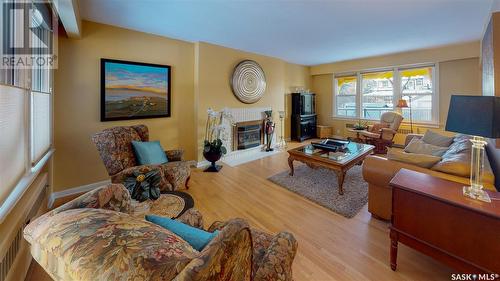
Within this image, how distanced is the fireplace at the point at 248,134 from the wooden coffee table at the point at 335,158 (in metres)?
1.74

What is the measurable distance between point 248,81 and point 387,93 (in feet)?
13.5

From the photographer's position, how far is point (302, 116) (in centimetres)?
679

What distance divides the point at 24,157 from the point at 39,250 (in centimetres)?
159

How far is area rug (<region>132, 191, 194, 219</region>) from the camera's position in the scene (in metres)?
2.18

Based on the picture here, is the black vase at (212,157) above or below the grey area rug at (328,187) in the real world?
above

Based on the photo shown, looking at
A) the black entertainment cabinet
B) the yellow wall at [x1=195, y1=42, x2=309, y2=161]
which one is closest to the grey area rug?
the yellow wall at [x1=195, y1=42, x2=309, y2=161]

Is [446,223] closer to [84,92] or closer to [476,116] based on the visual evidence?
[476,116]

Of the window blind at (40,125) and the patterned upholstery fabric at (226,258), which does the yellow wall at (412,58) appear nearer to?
the patterned upholstery fabric at (226,258)

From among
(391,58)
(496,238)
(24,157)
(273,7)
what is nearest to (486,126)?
(496,238)

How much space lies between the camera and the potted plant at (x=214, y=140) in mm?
3955

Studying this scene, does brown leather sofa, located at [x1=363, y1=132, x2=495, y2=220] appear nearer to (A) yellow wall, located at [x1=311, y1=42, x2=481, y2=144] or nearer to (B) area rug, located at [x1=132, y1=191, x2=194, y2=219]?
(B) area rug, located at [x1=132, y1=191, x2=194, y2=219]

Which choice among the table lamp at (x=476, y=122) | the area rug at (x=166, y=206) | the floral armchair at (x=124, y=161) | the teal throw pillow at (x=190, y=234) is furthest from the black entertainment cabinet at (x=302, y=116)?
the teal throw pillow at (x=190, y=234)

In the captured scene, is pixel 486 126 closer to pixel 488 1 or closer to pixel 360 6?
pixel 360 6

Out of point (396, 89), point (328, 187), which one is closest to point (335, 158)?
point (328, 187)
